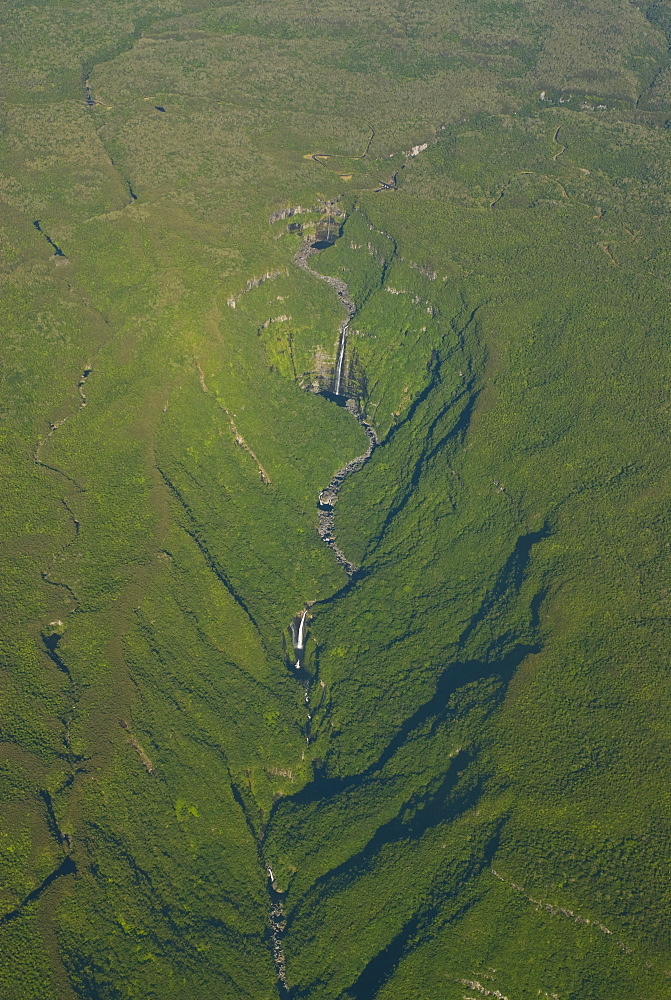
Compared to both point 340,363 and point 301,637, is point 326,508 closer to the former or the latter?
point 301,637

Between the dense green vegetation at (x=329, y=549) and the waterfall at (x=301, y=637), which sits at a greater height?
the dense green vegetation at (x=329, y=549)

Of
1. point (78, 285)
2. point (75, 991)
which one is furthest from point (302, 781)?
point (78, 285)

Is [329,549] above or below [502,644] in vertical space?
below

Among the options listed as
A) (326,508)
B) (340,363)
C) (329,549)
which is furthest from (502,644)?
(340,363)

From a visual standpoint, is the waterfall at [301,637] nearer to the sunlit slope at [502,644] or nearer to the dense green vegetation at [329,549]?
the dense green vegetation at [329,549]

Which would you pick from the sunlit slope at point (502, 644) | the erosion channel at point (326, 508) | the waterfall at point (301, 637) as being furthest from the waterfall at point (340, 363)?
the waterfall at point (301, 637)

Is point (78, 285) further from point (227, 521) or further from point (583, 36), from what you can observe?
point (583, 36)
